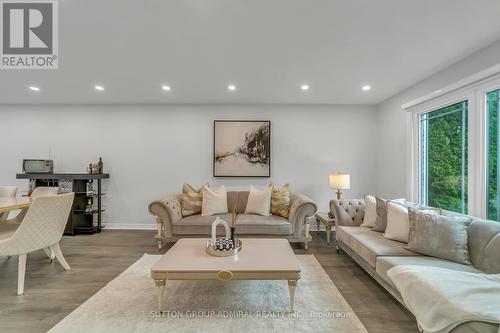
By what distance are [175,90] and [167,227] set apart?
Result: 2152 millimetres

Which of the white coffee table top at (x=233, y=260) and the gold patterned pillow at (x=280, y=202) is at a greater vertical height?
the gold patterned pillow at (x=280, y=202)

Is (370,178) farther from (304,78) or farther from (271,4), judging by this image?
(271,4)

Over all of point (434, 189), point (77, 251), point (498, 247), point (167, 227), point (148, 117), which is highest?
point (148, 117)

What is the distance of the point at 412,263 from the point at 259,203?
7.48ft

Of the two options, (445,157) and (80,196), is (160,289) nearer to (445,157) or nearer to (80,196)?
(80,196)

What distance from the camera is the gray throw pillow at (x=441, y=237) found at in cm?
210

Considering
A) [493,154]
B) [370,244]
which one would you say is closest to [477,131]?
[493,154]

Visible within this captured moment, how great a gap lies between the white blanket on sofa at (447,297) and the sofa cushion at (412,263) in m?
0.34

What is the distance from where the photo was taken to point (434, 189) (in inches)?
137

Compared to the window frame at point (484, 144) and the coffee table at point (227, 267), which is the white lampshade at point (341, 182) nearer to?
the window frame at point (484, 144)

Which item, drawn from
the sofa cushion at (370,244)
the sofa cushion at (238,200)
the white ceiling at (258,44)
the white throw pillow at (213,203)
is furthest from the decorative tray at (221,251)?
the white ceiling at (258,44)

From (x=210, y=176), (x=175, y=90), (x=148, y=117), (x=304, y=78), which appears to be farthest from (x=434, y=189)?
(x=148, y=117)

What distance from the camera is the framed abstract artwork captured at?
471 centimetres

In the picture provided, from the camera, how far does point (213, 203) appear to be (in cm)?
398
